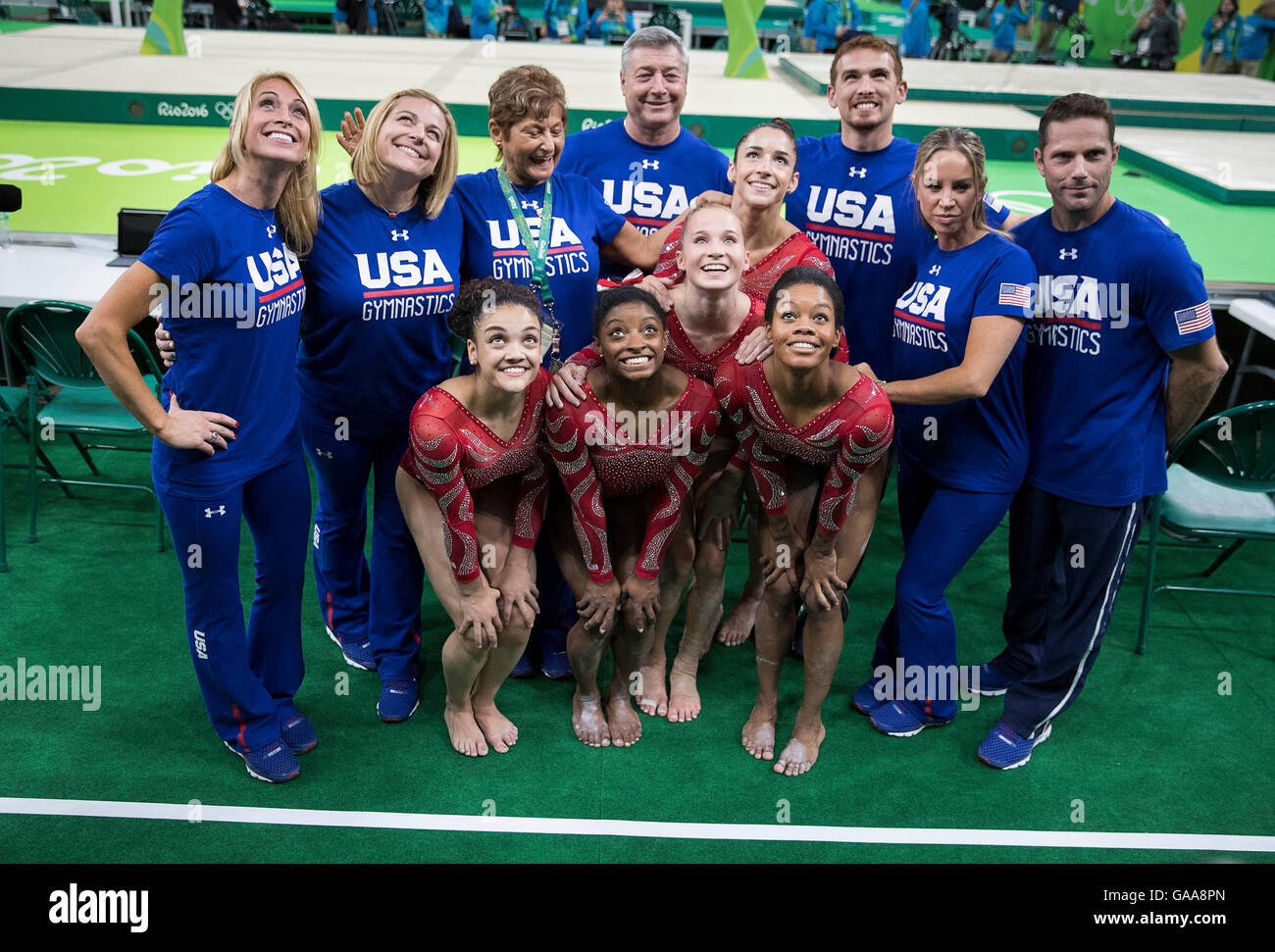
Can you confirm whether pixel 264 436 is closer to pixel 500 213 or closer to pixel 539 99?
pixel 500 213

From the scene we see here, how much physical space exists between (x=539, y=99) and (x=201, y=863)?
8.91 ft

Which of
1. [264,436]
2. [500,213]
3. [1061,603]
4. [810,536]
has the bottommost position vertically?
[1061,603]

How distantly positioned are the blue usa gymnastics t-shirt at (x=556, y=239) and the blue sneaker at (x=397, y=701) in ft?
4.65

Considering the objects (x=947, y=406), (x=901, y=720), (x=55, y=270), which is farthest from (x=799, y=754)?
(x=55, y=270)

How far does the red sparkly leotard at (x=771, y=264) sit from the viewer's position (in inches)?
149

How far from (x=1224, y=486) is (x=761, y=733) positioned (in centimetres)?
244

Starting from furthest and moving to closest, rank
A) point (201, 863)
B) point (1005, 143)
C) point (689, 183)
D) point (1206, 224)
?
point (1005, 143)
point (1206, 224)
point (689, 183)
point (201, 863)

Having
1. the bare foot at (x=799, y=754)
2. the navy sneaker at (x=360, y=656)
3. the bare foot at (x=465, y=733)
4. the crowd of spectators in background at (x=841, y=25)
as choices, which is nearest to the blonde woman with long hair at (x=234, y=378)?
the bare foot at (x=465, y=733)

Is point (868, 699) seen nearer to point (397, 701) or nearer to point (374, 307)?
point (397, 701)

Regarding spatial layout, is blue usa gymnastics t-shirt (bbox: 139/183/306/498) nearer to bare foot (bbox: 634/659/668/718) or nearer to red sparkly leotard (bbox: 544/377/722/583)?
red sparkly leotard (bbox: 544/377/722/583)

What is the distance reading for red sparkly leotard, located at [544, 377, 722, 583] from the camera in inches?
136

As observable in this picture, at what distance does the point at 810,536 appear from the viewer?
3715 mm

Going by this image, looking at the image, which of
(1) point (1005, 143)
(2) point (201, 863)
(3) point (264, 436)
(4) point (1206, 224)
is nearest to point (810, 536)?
(3) point (264, 436)

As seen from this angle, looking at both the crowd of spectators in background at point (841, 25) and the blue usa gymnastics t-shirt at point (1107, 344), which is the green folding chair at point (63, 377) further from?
the crowd of spectators in background at point (841, 25)
